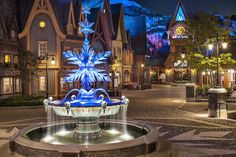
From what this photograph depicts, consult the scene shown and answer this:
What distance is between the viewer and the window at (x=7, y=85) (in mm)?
33688

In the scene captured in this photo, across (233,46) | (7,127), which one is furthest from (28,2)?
(233,46)

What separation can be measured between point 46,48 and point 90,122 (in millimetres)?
24719

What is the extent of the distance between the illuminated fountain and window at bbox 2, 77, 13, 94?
20.1 metres

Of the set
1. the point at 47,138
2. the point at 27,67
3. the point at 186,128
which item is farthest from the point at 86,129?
the point at 27,67

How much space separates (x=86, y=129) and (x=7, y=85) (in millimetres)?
23483

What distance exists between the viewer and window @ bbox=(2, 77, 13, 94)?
3369cm

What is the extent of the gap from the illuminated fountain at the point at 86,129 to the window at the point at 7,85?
790 inches

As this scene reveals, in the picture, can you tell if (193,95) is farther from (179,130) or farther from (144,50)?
(144,50)

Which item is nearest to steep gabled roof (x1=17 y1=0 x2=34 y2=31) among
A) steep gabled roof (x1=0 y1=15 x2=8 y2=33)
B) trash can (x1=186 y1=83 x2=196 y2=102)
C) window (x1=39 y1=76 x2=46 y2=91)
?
steep gabled roof (x1=0 y1=15 x2=8 y2=33)

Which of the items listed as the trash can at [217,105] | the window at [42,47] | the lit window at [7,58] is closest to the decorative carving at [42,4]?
the window at [42,47]

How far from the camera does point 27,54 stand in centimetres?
3241

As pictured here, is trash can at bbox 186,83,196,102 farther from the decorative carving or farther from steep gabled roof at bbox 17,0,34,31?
steep gabled roof at bbox 17,0,34,31

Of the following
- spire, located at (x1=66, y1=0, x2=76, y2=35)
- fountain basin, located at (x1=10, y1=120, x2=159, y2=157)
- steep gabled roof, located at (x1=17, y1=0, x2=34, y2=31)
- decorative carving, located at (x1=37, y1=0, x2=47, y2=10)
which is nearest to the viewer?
fountain basin, located at (x1=10, y1=120, x2=159, y2=157)

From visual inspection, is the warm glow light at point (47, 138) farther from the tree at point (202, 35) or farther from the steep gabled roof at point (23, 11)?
the steep gabled roof at point (23, 11)
